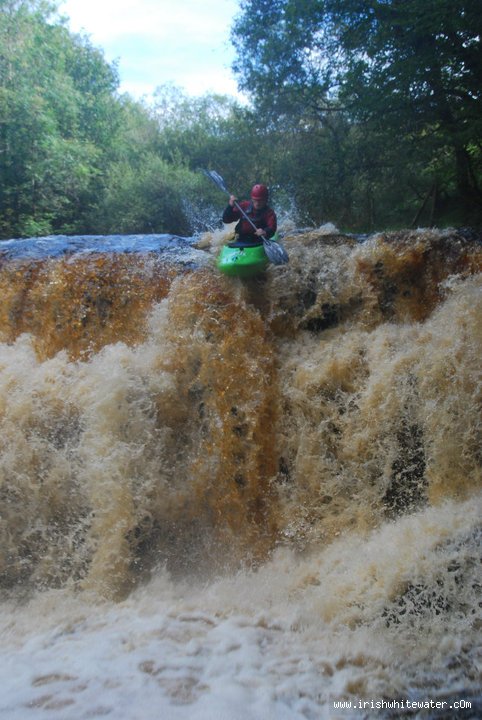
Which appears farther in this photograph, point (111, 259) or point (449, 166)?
point (449, 166)

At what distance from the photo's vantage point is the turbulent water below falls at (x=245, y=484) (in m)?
1.82

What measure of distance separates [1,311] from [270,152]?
5.24m

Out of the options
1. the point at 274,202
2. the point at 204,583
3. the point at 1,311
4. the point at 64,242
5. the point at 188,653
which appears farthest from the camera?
the point at 274,202

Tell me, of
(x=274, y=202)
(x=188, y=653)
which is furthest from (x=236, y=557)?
(x=274, y=202)

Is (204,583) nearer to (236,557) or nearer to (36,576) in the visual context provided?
(236,557)

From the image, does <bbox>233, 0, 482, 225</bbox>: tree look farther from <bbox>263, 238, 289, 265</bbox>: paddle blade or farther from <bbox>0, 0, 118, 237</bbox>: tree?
<bbox>0, 0, 118, 237</bbox>: tree

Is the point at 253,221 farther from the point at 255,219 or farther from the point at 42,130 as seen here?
the point at 42,130

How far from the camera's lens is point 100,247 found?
12.6 feet

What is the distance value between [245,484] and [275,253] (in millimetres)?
1243

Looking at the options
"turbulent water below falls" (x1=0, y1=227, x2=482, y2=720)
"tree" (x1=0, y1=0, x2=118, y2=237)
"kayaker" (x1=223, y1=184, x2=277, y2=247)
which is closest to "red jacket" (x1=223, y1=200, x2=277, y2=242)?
"kayaker" (x1=223, y1=184, x2=277, y2=247)

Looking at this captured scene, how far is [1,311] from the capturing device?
3475 mm

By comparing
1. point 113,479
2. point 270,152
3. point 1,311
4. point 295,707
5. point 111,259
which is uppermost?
point 270,152

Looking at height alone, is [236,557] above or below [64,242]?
below

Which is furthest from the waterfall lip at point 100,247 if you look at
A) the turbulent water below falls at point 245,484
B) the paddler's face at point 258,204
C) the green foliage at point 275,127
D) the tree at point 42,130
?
the tree at point 42,130
